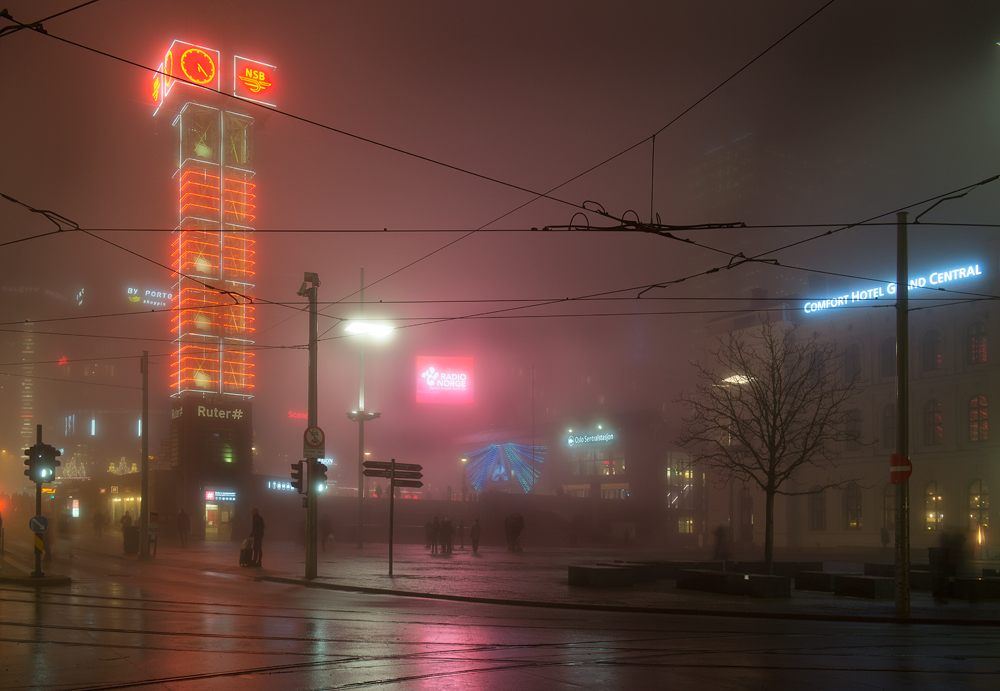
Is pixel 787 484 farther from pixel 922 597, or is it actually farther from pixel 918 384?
pixel 922 597

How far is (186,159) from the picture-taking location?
219 ft

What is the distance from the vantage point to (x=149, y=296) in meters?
140

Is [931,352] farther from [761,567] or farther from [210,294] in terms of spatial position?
[210,294]

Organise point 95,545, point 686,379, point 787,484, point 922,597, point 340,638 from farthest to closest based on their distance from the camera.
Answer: point 686,379
point 787,484
point 95,545
point 922,597
point 340,638

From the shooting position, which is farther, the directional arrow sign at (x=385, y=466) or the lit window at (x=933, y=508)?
the lit window at (x=933, y=508)

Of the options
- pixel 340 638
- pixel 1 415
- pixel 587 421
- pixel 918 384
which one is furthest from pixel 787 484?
pixel 1 415

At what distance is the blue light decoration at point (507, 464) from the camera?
8919 cm

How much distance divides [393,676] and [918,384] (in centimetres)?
5728

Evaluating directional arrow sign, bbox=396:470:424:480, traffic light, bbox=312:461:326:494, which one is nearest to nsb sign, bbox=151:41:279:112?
directional arrow sign, bbox=396:470:424:480

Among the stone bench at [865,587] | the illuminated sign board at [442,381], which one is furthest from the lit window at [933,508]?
the stone bench at [865,587]

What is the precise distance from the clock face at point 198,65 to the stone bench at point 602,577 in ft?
205

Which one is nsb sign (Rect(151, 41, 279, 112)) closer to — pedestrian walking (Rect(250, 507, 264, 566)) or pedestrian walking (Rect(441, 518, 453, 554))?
pedestrian walking (Rect(441, 518, 453, 554))

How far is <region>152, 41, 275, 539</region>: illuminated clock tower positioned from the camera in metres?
63.1

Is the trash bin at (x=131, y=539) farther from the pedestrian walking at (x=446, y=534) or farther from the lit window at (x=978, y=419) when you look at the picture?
the lit window at (x=978, y=419)
